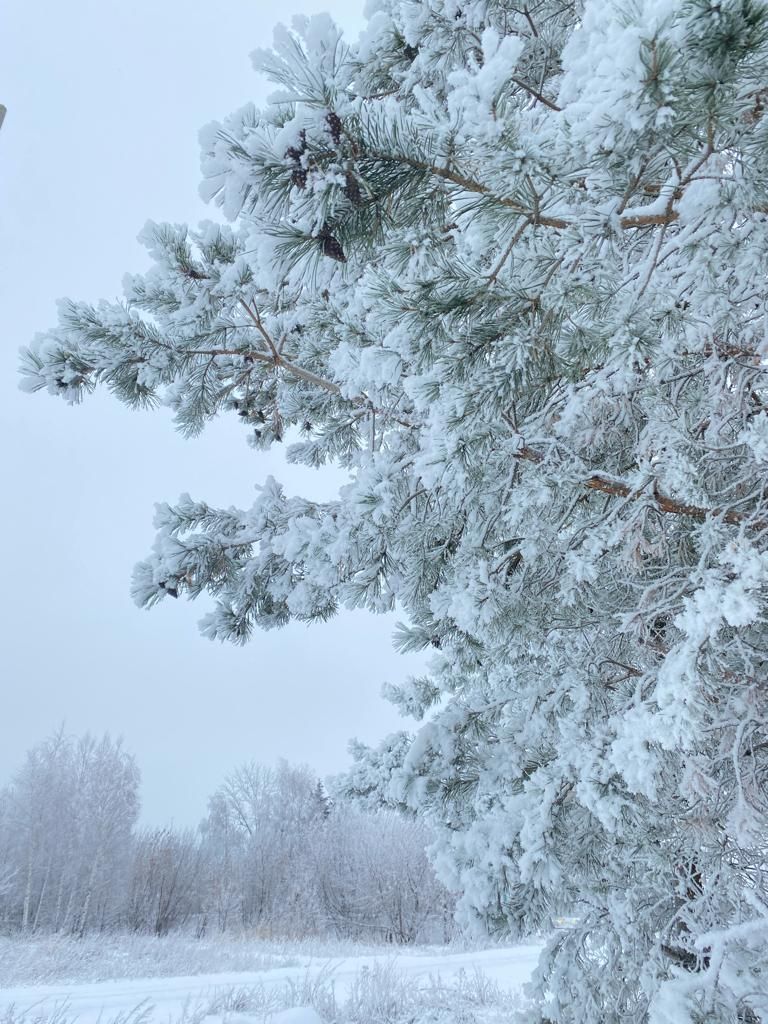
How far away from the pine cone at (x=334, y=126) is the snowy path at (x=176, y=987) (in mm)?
7631

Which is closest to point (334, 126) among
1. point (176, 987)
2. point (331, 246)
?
point (331, 246)

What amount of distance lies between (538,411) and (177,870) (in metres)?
23.1

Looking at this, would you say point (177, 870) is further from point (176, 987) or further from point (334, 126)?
point (334, 126)

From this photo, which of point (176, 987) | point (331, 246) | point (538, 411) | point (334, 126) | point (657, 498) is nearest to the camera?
point (334, 126)

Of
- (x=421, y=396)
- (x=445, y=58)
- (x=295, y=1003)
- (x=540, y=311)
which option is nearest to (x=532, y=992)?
(x=421, y=396)

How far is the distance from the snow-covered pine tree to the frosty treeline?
16560 millimetres

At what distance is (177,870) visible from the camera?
67.1ft

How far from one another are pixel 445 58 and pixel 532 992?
462 centimetres

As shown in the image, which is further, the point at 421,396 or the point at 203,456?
A: the point at 203,456

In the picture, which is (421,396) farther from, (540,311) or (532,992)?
(532,992)

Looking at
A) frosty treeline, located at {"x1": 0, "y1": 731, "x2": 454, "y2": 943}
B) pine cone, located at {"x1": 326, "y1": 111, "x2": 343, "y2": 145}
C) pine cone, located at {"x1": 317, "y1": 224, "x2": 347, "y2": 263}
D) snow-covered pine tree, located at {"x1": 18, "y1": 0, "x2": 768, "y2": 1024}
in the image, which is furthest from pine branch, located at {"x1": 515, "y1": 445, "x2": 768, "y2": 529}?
frosty treeline, located at {"x1": 0, "y1": 731, "x2": 454, "y2": 943}

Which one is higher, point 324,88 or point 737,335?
point 737,335

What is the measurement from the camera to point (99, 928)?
18297 mm

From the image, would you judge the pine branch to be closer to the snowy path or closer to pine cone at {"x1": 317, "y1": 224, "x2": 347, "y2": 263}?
pine cone at {"x1": 317, "y1": 224, "x2": 347, "y2": 263}
